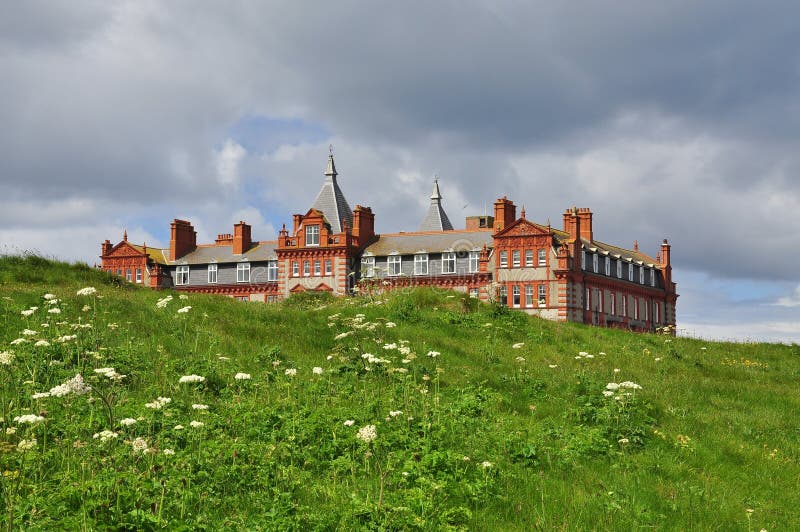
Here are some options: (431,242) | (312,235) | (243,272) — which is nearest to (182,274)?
(243,272)

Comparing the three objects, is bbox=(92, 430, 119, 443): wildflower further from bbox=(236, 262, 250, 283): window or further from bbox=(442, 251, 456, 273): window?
bbox=(236, 262, 250, 283): window

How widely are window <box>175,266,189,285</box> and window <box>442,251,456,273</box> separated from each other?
83.8ft

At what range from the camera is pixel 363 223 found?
71.2 metres

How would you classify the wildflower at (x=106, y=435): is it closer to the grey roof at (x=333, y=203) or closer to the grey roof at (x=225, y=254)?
the grey roof at (x=333, y=203)

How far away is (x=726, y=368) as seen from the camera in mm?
21375

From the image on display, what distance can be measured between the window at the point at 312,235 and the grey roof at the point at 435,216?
13623mm

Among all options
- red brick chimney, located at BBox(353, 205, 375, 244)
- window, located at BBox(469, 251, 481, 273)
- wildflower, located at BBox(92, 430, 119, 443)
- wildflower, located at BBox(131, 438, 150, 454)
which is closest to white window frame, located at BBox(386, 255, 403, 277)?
red brick chimney, located at BBox(353, 205, 375, 244)

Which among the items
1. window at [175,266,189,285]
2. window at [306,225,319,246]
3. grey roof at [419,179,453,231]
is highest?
grey roof at [419,179,453,231]

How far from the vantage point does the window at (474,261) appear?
65562mm

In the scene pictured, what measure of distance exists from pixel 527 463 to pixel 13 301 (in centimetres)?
1256

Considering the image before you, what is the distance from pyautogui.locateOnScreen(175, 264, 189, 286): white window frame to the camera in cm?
7581

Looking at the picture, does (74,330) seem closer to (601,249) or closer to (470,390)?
(470,390)

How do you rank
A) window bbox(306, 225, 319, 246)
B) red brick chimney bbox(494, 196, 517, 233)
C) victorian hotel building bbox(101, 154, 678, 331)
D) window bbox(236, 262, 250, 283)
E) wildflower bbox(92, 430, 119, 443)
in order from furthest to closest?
1. window bbox(236, 262, 250, 283)
2. window bbox(306, 225, 319, 246)
3. red brick chimney bbox(494, 196, 517, 233)
4. victorian hotel building bbox(101, 154, 678, 331)
5. wildflower bbox(92, 430, 119, 443)

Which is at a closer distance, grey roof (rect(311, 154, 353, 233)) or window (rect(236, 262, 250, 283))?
grey roof (rect(311, 154, 353, 233))
